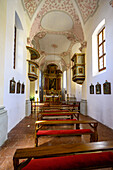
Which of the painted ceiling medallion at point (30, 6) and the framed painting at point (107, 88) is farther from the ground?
the painted ceiling medallion at point (30, 6)

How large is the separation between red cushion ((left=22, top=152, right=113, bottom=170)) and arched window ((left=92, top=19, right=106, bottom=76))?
435 cm

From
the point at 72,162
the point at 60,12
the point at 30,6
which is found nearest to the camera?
the point at 72,162

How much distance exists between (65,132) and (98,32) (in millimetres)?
5381

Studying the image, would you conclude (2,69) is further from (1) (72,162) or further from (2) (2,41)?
(1) (72,162)

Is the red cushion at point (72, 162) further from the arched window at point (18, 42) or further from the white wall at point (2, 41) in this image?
the arched window at point (18, 42)

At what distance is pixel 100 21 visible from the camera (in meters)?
4.66

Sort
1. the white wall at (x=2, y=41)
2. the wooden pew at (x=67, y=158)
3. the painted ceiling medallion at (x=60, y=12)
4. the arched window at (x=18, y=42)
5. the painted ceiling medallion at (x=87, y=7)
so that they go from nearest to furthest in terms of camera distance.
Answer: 1. the wooden pew at (x=67, y=158)
2. the white wall at (x=2, y=41)
3. the arched window at (x=18, y=42)
4. the painted ceiling medallion at (x=87, y=7)
5. the painted ceiling medallion at (x=60, y=12)

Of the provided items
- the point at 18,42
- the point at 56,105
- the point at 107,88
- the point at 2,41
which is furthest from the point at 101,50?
the point at 2,41

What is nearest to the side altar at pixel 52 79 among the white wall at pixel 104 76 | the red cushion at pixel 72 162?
the white wall at pixel 104 76

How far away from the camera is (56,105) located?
19.8 ft

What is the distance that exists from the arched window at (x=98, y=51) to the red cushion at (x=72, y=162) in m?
4.35

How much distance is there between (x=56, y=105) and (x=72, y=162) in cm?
486

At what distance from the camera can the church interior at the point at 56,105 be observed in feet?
4.06

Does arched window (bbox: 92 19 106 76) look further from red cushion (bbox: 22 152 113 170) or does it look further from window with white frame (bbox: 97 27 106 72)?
red cushion (bbox: 22 152 113 170)
